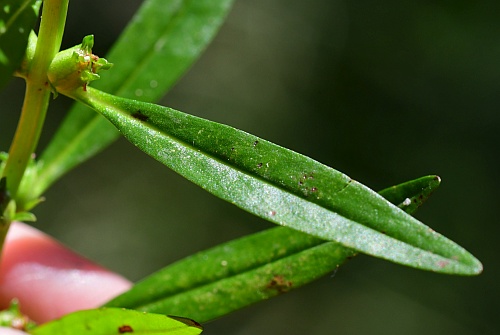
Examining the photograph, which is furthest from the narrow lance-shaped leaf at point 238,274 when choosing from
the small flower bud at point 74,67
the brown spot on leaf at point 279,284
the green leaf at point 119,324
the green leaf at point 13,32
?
the green leaf at point 13,32

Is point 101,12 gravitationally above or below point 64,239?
above

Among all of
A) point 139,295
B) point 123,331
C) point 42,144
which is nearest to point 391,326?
point 42,144

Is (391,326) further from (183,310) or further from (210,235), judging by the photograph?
(183,310)

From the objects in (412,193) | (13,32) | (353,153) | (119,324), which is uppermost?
(353,153)

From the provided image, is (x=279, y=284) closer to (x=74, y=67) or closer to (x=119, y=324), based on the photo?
(x=119, y=324)

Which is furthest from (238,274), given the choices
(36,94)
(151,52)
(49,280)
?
(49,280)

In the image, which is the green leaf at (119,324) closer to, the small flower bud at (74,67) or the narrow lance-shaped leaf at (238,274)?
the narrow lance-shaped leaf at (238,274)
